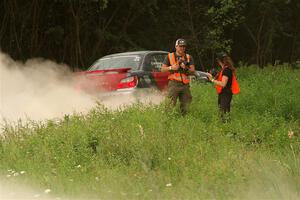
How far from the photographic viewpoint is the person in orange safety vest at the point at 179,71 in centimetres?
1256

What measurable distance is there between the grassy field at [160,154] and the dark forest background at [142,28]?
46.7 ft

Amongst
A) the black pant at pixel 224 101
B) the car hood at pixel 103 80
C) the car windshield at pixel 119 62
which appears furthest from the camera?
the car windshield at pixel 119 62

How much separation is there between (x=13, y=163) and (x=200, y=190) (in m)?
3.31

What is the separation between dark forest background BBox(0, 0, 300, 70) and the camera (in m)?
30.8

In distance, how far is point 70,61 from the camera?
31.8 meters

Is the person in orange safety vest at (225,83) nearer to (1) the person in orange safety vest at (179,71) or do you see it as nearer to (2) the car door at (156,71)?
(1) the person in orange safety vest at (179,71)

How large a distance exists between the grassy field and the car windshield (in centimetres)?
194

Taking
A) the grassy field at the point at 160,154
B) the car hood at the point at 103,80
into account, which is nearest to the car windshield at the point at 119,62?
the car hood at the point at 103,80

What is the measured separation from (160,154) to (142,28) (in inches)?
1125

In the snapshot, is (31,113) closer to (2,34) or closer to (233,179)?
(233,179)

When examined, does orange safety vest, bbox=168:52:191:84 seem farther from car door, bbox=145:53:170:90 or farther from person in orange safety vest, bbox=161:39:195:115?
car door, bbox=145:53:170:90

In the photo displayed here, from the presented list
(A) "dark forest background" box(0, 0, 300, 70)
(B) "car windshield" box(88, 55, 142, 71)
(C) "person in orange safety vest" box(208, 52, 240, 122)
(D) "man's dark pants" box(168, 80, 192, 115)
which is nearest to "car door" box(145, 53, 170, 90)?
(B) "car windshield" box(88, 55, 142, 71)

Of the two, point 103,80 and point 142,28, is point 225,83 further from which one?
point 142,28

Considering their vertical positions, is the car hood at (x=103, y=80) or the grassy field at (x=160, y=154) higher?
the car hood at (x=103, y=80)
